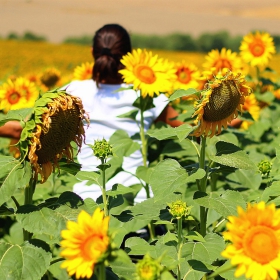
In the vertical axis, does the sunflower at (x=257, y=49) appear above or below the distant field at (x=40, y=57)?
above

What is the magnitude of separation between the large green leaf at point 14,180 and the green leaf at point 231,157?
552 millimetres

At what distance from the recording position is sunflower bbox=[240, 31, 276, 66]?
346 cm

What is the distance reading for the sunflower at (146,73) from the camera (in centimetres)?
231

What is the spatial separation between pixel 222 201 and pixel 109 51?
3.88 feet

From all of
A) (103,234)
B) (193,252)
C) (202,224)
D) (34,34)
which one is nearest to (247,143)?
(202,224)

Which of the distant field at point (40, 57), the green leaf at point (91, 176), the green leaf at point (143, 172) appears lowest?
the distant field at point (40, 57)

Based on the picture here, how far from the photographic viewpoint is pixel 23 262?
1521mm

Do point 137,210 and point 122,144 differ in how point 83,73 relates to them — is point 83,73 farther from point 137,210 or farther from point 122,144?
point 137,210

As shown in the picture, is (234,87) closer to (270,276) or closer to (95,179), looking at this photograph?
(95,179)

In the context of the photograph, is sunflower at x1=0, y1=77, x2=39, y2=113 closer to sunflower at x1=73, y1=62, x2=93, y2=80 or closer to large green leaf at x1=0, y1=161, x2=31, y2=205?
sunflower at x1=73, y1=62, x2=93, y2=80

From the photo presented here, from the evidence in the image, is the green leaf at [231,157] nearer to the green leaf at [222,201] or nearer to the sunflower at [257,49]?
the green leaf at [222,201]

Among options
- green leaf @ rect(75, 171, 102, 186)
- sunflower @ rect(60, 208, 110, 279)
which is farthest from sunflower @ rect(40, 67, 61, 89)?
sunflower @ rect(60, 208, 110, 279)

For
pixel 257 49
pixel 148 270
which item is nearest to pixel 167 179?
pixel 148 270

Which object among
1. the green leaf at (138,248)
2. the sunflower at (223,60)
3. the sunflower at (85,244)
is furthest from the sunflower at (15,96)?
the sunflower at (85,244)
